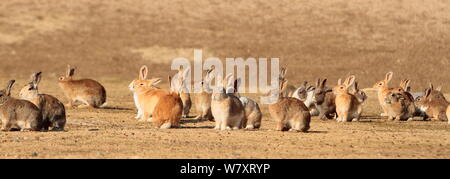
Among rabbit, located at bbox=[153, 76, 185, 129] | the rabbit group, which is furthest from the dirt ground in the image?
the rabbit group

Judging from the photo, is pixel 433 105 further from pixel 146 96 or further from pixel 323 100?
pixel 146 96

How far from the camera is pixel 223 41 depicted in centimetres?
3262

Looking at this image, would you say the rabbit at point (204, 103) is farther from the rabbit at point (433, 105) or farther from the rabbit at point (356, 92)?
the rabbit at point (433, 105)

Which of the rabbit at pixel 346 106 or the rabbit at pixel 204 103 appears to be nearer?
the rabbit at pixel 204 103

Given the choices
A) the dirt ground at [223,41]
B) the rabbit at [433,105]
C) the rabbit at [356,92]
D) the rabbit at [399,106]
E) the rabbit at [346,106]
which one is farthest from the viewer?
the dirt ground at [223,41]

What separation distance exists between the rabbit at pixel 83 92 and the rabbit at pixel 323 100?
14.6 feet

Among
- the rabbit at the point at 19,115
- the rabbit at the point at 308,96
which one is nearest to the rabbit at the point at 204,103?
the rabbit at the point at 308,96

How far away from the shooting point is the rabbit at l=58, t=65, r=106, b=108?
62.1ft

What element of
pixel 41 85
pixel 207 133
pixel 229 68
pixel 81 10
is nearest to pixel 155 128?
pixel 207 133

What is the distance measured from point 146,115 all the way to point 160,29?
17.8m

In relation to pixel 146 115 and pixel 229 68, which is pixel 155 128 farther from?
pixel 229 68

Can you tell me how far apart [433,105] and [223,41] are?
14.3 metres

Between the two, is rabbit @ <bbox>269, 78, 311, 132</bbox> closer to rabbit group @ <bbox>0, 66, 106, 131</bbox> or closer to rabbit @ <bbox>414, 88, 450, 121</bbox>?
rabbit group @ <bbox>0, 66, 106, 131</bbox>

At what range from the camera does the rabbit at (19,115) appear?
13.0m
